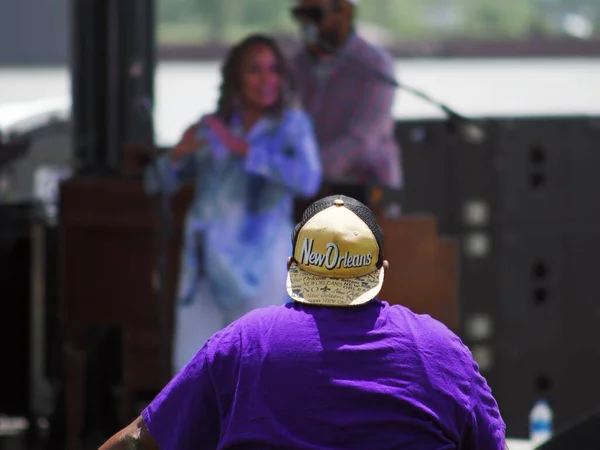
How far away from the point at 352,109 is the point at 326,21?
16.0 inches

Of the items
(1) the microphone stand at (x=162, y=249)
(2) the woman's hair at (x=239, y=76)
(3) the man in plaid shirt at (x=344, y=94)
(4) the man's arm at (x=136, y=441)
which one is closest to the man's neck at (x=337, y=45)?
(3) the man in plaid shirt at (x=344, y=94)

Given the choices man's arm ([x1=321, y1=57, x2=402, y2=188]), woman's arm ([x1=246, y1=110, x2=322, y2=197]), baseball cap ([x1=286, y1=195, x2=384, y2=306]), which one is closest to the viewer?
baseball cap ([x1=286, y1=195, x2=384, y2=306])

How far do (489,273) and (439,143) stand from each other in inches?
26.8

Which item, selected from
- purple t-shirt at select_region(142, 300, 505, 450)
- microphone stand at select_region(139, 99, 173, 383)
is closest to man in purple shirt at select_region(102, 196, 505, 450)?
purple t-shirt at select_region(142, 300, 505, 450)

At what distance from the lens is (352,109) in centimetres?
→ 610

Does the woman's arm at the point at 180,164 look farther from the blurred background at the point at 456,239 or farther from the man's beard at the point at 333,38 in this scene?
the man's beard at the point at 333,38

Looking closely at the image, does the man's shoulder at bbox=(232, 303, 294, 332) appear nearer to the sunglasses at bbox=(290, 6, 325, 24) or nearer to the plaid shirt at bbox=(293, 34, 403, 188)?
the plaid shirt at bbox=(293, 34, 403, 188)

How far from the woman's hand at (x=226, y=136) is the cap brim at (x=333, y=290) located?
2931mm

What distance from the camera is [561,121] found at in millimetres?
6695

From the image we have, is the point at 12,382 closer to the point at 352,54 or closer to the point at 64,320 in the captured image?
the point at 64,320

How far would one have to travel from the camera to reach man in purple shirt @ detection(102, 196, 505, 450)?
2721 millimetres


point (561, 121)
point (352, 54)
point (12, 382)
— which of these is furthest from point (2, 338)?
point (561, 121)

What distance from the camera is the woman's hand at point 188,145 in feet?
19.2

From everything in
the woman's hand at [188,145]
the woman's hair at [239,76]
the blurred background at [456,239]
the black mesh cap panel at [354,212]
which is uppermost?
the woman's hair at [239,76]
